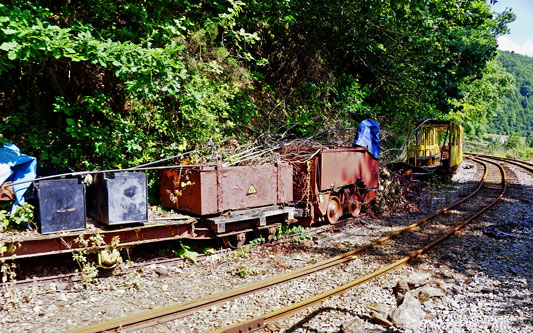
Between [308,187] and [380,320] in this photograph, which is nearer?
[380,320]

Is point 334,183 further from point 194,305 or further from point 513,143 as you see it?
point 513,143

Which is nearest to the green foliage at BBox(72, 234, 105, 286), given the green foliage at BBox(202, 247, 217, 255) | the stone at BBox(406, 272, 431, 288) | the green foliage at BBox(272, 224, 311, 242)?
the green foliage at BBox(202, 247, 217, 255)

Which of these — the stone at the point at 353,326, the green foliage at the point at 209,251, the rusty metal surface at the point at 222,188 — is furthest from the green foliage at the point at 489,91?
the stone at the point at 353,326

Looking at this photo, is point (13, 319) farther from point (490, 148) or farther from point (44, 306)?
point (490, 148)

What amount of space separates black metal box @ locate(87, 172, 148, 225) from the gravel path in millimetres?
988

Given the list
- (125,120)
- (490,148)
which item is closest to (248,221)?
(125,120)

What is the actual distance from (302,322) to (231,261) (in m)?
2.55

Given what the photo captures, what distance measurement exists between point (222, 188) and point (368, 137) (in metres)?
5.53

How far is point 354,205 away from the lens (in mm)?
10875

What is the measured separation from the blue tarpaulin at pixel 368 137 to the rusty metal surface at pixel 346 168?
0.70 feet

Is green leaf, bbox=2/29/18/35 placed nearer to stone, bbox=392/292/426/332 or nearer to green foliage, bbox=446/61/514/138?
stone, bbox=392/292/426/332

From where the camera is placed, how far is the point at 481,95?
1447 inches

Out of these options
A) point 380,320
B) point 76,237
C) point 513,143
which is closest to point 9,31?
point 76,237

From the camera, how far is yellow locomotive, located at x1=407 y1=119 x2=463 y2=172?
16.1 m
